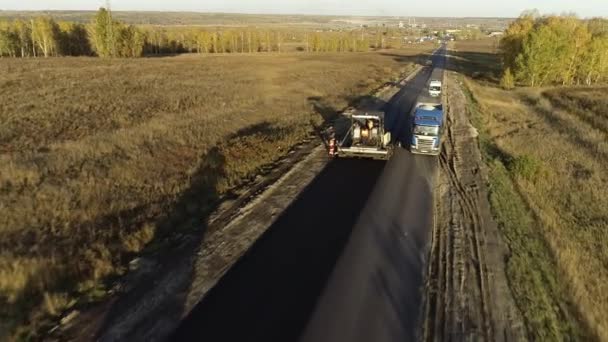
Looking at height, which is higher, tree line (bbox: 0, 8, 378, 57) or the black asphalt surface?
tree line (bbox: 0, 8, 378, 57)

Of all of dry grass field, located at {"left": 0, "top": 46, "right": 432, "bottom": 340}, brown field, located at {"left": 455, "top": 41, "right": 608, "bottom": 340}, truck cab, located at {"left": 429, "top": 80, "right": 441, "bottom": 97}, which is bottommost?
brown field, located at {"left": 455, "top": 41, "right": 608, "bottom": 340}

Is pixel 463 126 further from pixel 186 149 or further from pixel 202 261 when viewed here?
pixel 202 261

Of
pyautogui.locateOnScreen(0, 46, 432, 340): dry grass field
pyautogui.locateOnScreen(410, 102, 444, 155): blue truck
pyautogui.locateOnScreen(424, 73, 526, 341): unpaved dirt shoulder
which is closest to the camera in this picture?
pyautogui.locateOnScreen(424, 73, 526, 341): unpaved dirt shoulder

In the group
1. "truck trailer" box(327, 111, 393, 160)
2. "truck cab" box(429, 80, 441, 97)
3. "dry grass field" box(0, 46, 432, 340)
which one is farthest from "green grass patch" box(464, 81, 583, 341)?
"truck cab" box(429, 80, 441, 97)

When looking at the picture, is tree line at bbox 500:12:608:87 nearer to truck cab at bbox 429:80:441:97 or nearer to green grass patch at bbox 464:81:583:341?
truck cab at bbox 429:80:441:97

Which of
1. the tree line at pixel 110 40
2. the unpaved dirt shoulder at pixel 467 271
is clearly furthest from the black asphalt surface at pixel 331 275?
the tree line at pixel 110 40

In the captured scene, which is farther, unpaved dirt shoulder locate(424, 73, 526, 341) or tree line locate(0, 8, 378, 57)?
tree line locate(0, 8, 378, 57)

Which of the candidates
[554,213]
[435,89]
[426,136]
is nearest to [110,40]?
[435,89]

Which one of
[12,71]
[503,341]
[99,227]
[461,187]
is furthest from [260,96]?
[12,71]
